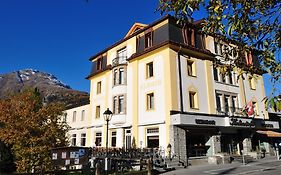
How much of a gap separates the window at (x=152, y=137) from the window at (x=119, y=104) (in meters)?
4.52

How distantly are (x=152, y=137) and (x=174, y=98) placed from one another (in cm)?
411

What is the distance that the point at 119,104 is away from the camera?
27109 millimetres

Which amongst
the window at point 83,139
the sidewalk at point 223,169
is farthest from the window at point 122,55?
the sidewalk at point 223,169

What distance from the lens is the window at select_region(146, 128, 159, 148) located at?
22.5 meters

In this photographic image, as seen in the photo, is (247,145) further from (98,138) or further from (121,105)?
(98,138)

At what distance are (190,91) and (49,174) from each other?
46.4ft

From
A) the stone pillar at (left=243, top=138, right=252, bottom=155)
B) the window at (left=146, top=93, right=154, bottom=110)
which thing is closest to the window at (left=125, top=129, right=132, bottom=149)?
the window at (left=146, top=93, right=154, bottom=110)

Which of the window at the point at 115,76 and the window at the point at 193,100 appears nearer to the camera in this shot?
the window at the point at 193,100

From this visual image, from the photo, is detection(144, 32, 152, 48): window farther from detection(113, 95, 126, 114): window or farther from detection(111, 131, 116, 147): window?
detection(111, 131, 116, 147): window

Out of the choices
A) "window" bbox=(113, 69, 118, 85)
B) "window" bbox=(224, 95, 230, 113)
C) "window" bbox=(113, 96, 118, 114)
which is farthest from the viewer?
"window" bbox=(113, 69, 118, 85)

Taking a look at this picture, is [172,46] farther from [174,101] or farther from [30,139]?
[30,139]

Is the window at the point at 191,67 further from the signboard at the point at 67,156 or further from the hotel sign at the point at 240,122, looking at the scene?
the signboard at the point at 67,156

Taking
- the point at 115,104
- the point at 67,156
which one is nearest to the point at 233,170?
the point at 67,156

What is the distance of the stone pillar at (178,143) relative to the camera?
20344 mm
